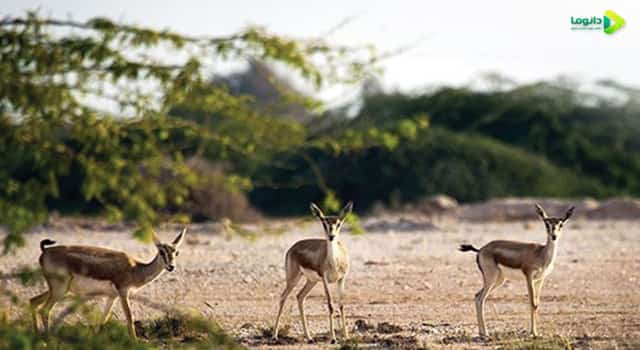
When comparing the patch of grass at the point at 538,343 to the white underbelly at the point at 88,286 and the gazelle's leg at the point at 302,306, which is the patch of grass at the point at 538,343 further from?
the white underbelly at the point at 88,286

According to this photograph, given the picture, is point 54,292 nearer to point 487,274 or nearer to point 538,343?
point 487,274

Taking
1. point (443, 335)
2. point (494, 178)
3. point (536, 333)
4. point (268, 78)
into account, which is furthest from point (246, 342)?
point (494, 178)

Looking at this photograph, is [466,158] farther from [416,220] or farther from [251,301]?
[251,301]

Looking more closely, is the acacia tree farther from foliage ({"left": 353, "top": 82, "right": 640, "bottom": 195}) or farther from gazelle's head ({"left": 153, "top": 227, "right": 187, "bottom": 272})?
foliage ({"left": 353, "top": 82, "right": 640, "bottom": 195})

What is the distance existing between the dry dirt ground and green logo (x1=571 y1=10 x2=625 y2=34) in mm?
3089

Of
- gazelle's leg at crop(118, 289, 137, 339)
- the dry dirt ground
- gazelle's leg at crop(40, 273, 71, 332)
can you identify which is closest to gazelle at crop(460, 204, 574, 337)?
the dry dirt ground

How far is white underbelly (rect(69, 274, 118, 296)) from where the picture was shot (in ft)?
33.9

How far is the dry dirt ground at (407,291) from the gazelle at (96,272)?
527 millimetres

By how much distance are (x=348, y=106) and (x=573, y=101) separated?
25.7 feet

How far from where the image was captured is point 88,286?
10.3 metres

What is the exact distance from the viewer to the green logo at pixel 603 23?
14.6 m

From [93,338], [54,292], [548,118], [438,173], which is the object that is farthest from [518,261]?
[548,118]

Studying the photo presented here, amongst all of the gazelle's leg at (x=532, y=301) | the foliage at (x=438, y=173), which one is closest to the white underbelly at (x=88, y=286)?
the gazelle's leg at (x=532, y=301)

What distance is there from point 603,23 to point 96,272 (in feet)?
27.3
